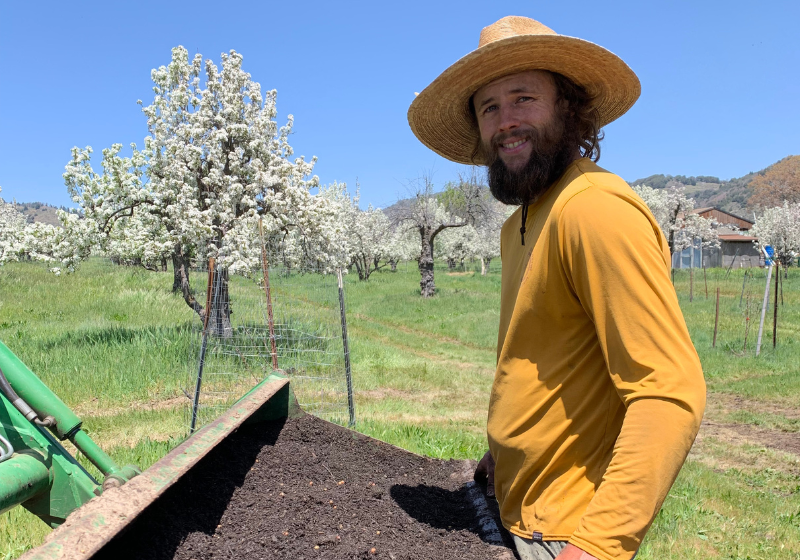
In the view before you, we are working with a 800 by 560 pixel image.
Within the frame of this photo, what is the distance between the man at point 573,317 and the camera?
4.24 feet

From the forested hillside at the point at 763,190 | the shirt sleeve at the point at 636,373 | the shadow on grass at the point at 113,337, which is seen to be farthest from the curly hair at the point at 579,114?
the forested hillside at the point at 763,190

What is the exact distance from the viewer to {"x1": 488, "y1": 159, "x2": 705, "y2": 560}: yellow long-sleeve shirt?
1.29 meters

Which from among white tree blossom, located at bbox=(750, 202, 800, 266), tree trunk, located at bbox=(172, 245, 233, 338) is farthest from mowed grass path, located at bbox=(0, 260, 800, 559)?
white tree blossom, located at bbox=(750, 202, 800, 266)

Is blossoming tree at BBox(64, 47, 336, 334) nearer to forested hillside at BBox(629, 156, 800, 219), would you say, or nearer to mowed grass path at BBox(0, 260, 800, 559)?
mowed grass path at BBox(0, 260, 800, 559)

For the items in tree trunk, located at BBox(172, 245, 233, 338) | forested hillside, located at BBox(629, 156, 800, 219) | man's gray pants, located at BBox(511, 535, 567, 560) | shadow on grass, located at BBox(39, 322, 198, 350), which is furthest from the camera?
forested hillside, located at BBox(629, 156, 800, 219)

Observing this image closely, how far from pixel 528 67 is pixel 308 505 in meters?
2.11

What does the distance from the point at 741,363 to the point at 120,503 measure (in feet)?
43.3

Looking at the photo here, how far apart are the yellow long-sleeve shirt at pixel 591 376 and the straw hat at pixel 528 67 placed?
43 centimetres

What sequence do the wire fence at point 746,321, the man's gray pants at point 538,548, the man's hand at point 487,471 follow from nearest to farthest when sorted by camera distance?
the man's gray pants at point 538,548 < the man's hand at point 487,471 < the wire fence at point 746,321

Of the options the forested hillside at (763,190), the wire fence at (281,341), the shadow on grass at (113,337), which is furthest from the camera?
the forested hillside at (763,190)

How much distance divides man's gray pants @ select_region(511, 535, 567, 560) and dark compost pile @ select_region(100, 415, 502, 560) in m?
0.46

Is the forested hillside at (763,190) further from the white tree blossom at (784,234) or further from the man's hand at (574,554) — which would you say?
the man's hand at (574,554)

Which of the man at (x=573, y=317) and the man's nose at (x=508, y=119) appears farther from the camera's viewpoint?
the man's nose at (x=508, y=119)

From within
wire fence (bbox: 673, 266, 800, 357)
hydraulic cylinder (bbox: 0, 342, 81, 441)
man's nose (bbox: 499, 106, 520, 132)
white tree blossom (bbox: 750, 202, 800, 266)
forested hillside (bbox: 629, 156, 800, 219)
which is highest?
forested hillside (bbox: 629, 156, 800, 219)
